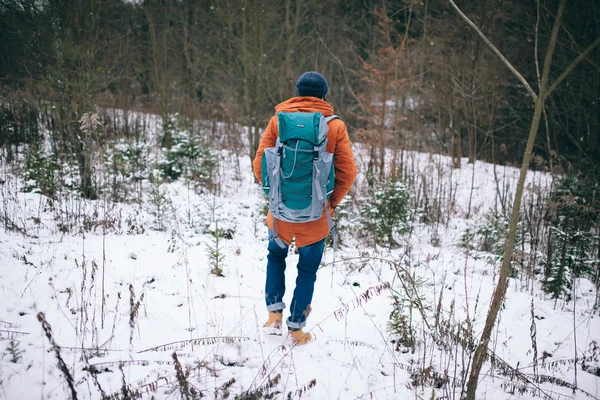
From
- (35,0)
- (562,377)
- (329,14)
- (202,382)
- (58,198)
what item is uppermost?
(329,14)

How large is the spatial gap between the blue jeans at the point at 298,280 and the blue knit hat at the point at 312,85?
1.07 m

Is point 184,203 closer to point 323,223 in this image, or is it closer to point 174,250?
point 174,250

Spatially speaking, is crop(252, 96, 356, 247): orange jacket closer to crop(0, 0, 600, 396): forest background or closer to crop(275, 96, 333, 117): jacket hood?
crop(275, 96, 333, 117): jacket hood

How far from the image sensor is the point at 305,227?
2.39 metres

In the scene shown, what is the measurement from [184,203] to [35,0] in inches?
157

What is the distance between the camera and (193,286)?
135 inches

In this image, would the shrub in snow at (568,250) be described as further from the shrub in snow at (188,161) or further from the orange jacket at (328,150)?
the shrub in snow at (188,161)

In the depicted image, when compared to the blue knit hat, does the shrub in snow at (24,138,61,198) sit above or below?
below

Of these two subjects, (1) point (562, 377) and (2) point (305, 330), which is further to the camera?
(2) point (305, 330)

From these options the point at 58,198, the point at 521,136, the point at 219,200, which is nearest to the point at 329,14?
the point at 521,136

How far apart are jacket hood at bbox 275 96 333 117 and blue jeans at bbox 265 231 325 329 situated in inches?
36.4

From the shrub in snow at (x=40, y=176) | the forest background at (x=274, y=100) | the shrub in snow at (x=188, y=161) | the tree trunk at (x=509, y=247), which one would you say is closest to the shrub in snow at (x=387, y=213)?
the forest background at (x=274, y=100)

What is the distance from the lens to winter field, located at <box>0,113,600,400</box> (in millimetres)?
2080

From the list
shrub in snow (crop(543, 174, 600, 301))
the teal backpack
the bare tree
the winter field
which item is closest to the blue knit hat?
the teal backpack
